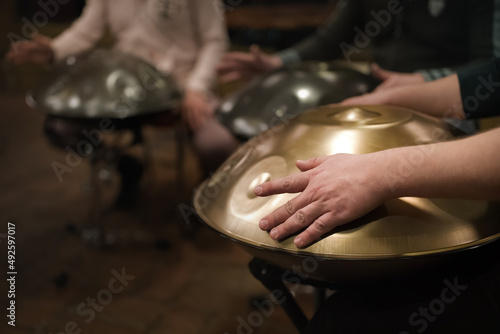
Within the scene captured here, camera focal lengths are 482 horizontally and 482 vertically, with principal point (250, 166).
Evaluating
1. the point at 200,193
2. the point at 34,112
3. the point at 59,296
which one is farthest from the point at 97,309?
the point at 34,112

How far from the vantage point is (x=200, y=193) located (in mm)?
768

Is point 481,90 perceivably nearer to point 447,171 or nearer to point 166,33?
point 447,171

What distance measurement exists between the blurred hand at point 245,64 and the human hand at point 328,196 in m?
0.85

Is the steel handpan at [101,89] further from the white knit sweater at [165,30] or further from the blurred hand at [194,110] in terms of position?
the white knit sweater at [165,30]

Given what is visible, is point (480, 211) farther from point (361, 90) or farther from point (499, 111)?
point (361, 90)

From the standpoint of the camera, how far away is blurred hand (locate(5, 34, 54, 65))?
1644 mm

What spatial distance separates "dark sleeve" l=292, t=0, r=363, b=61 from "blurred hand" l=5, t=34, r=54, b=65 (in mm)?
885

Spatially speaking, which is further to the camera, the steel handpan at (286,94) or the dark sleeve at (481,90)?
the steel handpan at (286,94)

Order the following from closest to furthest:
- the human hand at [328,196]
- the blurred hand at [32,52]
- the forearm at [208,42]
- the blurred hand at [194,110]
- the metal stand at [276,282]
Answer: the human hand at [328,196]
the metal stand at [276,282]
the blurred hand at [32,52]
the blurred hand at [194,110]
the forearm at [208,42]

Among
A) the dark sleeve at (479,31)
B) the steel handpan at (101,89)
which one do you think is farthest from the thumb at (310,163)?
the steel handpan at (101,89)

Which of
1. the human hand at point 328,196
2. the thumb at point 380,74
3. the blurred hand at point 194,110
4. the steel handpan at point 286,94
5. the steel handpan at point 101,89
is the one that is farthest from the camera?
the blurred hand at point 194,110

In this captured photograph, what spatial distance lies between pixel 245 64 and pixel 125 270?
34.6 inches

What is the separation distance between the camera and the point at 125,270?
5.79 ft

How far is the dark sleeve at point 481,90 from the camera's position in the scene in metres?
0.80
